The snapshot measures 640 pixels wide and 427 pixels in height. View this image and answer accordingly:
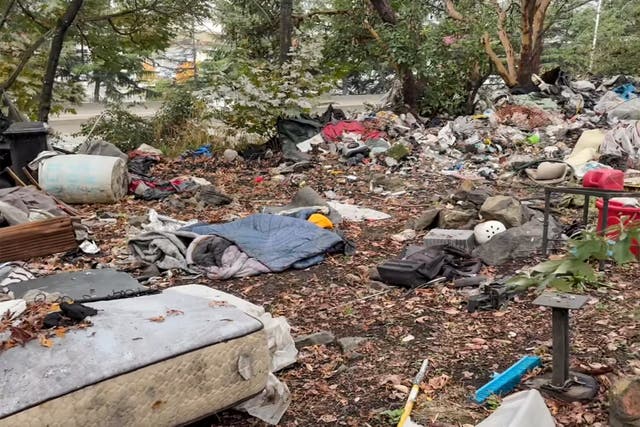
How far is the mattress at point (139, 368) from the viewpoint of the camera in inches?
86.1

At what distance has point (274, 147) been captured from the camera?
10.8 m

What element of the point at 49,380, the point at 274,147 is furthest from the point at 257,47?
the point at 49,380

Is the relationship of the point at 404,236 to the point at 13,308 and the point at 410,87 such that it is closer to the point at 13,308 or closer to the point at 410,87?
the point at 13,308

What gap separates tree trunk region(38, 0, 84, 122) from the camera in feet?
33.9

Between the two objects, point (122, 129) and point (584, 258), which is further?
point (122, 129)

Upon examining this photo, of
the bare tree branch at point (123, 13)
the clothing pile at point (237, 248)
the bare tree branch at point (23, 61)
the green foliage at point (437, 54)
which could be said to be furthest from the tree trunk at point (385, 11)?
the clothing pile at point (237, 248)

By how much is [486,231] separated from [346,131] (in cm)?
577

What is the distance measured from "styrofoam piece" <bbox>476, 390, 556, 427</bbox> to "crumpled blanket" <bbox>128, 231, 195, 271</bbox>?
3348 mm

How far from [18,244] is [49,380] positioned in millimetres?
3713

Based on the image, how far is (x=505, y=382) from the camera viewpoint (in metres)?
2.98

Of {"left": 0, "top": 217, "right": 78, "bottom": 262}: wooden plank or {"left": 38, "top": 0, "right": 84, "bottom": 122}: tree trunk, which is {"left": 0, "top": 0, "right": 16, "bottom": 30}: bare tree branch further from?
{"left": 0, "top": 217, "right": 78, "bottom": 262}: wooden plank

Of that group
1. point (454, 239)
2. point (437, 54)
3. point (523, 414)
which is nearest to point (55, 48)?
point (437, 54)

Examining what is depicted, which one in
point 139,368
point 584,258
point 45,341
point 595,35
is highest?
point 595,35

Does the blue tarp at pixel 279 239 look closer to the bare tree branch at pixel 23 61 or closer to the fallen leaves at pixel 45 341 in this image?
the fallen leaves at pixel 45 341
